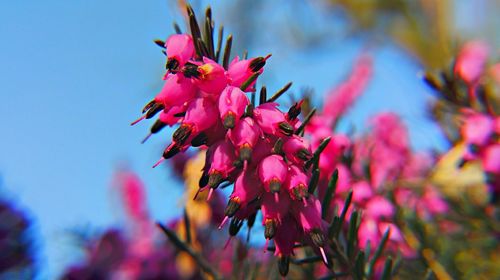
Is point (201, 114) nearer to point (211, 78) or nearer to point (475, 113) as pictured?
point (211, 78)

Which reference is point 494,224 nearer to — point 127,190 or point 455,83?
point 455,83

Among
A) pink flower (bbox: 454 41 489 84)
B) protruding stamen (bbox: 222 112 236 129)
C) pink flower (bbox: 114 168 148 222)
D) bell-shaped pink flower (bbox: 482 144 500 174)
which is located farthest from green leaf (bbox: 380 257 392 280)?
pink flower (bbox: 114 168 148 222)

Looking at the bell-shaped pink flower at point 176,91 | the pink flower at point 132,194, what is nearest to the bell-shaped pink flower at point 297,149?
the bell-shaped pink flower at point 176,91

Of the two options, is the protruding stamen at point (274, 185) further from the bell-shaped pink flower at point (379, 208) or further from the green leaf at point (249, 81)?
the bell-shaped pink flower at point (379, 208)

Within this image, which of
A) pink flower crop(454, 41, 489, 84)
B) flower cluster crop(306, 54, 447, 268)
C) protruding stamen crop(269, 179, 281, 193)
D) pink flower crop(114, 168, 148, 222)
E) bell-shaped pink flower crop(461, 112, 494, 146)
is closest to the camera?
protruding stamen crop(269, 179, 281, 193)

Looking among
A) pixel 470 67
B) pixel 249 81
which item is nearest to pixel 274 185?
pixel 249 81

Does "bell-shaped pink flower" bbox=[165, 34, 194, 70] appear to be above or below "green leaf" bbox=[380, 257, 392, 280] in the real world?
above

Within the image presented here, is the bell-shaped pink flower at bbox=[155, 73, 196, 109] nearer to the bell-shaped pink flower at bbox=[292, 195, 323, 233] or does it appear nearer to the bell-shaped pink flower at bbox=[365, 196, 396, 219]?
the bell-shaped pink flower at bbox=[292, 195, 323, 233]
